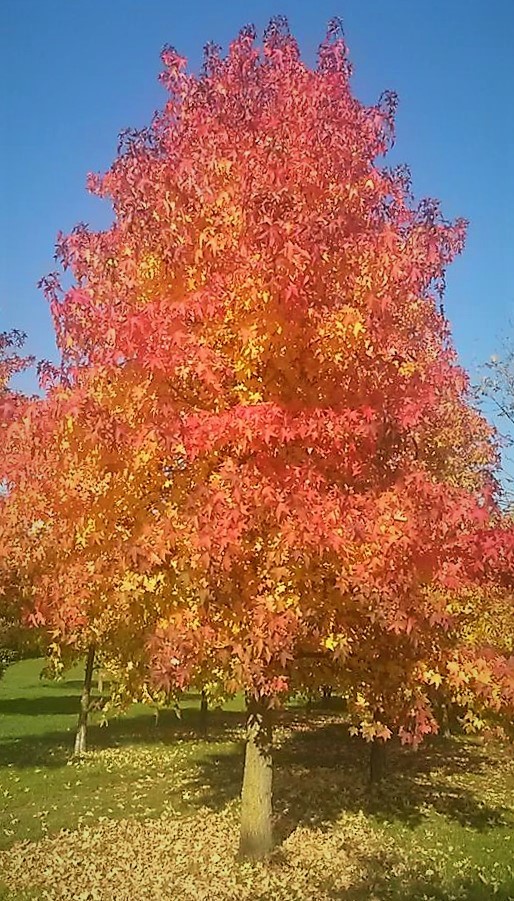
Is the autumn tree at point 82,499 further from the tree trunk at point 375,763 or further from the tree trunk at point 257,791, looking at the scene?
the tree trunk at point 375,763

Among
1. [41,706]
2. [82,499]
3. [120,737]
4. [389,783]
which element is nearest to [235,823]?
[389,783]

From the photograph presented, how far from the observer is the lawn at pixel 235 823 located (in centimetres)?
912

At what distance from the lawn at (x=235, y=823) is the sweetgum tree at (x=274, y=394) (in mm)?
2367

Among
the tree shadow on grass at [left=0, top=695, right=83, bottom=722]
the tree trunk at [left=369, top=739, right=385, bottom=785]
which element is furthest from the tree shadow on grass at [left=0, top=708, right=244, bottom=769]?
the tree trunk at [left=369, top=739, right=385, bottom=785]

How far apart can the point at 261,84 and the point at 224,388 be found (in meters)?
3.47

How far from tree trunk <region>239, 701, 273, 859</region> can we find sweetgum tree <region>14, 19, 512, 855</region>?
1.25 m

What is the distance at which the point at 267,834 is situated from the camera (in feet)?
32.0

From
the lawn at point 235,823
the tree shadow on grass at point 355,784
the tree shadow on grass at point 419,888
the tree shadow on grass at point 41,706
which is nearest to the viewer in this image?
the tree shadow on grass at point 419,888

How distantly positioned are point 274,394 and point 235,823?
717 cm

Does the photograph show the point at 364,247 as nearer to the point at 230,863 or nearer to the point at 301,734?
the point at 230,863

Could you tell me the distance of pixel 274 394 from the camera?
26.8 feet

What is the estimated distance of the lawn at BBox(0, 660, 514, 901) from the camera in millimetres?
9117

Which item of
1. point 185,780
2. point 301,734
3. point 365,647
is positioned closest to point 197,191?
point 365,647

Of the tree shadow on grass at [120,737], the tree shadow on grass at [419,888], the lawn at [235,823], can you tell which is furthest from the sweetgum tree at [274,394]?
the tree shadow on grass at [120,737]
